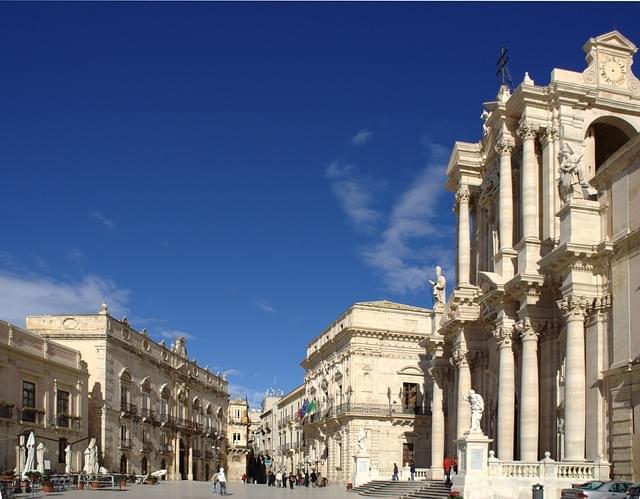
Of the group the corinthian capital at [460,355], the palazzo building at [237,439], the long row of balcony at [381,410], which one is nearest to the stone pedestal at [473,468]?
the corinthian capital at [460,355]

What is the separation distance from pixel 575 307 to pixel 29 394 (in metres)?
27.4

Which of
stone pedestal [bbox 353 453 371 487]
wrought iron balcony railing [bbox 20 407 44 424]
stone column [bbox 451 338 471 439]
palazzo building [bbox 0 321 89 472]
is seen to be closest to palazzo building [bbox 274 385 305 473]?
palazzo building [bbox 0 321 89 472]

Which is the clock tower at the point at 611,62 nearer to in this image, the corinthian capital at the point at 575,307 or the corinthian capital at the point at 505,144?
the corinthian capital at the point at 505,144

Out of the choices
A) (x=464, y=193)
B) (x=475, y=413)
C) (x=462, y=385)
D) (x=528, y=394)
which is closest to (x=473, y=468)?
(x=475, y=413)

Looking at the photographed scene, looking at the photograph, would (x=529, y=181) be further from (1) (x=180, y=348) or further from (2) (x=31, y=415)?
(1) (x=180, y=348)

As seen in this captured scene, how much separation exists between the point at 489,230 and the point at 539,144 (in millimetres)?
5670

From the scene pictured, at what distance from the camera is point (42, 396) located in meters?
44.1

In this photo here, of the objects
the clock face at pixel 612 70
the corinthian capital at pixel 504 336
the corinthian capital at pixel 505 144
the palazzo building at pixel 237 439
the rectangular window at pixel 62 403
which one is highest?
the clock face at pixel 612 70

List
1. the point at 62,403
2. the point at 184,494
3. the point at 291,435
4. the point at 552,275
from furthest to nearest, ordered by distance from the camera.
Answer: the point at 291,435 < the point at 62,403 < the point at 184,494 < the point at 552,275

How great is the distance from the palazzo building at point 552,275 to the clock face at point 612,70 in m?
0.05

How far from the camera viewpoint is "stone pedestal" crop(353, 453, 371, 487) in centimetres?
4216

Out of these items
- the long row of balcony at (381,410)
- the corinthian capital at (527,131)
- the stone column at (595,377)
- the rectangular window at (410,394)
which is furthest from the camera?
the rectangular window at (410,394)

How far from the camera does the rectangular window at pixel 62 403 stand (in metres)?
45.7

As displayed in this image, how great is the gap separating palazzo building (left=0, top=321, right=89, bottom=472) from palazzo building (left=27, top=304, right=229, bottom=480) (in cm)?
204
